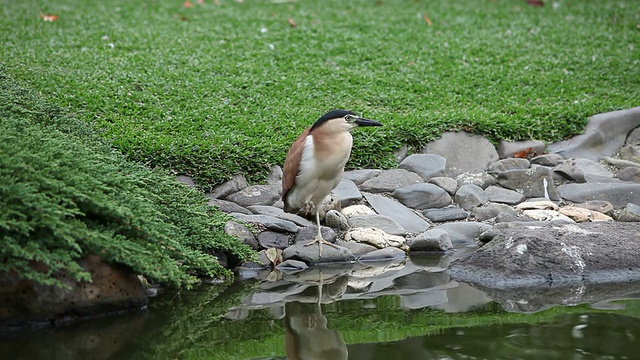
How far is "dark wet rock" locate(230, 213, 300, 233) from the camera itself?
23.6ft

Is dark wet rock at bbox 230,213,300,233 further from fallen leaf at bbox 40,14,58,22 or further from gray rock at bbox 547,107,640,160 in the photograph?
fallen leaf at bbox 40,14,58,22

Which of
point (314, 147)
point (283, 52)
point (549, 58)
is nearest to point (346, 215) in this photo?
point (314, 147)

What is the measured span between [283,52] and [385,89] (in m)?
1.67

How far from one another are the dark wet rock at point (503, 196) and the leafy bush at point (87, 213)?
2748 mm

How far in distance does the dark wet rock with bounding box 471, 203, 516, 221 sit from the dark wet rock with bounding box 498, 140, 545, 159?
3.86 feet

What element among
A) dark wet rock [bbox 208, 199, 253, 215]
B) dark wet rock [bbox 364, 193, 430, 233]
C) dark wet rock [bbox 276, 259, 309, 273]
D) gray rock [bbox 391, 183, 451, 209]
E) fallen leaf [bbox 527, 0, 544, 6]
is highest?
fallen leaf [bbox 527, 0, 544, 6]

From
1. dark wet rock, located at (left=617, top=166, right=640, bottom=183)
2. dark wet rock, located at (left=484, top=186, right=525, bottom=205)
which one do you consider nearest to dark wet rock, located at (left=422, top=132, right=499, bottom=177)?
dark wet rock, located at (left=484, top=186, right=525, bottom=205)

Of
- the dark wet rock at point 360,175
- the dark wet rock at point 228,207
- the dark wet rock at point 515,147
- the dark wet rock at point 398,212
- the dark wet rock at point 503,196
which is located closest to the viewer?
the dark wet rock at point 228,207

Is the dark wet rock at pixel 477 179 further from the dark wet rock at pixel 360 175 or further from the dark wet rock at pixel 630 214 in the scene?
the dark wet rock at pixel 630 214

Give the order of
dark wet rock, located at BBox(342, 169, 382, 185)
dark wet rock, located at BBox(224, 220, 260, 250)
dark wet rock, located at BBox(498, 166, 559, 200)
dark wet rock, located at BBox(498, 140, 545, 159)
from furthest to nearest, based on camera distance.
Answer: dark wet rock, located at BBox(498, 140, 545, 159)
dark wet rock, located at BBox(342, 169, 382, 185)
dark wet rock, located at BBox(498, 166, 559, 200)
dark wet rock, located at BBox(224, 220, 260, 250)

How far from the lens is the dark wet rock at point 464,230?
745 cm

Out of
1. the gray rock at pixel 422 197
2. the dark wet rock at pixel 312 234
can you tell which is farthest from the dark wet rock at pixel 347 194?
the dark wet rock at pixel 312 234

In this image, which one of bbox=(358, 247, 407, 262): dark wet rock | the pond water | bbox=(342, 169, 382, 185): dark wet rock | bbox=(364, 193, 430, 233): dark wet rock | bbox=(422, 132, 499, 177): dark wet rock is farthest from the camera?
bbox=(422, 132, 499, 177): dark wet rock

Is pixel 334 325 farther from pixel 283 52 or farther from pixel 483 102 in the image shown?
pixel 283 52
